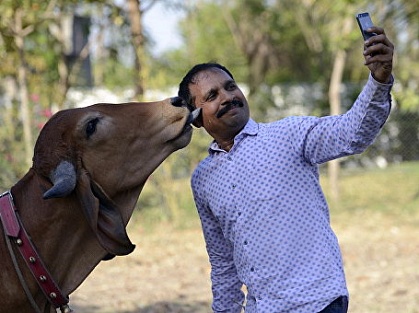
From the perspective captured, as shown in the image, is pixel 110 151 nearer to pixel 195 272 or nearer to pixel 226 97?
pixel 226 97

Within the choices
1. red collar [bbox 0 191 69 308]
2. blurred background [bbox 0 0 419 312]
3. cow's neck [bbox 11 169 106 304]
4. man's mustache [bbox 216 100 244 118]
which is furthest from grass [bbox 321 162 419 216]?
red collar [bbox 0 191 69 308]

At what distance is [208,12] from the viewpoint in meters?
36.0

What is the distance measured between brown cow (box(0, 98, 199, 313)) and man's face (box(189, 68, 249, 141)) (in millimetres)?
272

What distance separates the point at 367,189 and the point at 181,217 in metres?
5.45

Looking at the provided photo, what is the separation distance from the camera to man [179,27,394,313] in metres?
3.41

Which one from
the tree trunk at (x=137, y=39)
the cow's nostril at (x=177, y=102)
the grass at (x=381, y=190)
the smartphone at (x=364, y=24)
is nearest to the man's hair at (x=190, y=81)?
the cow's nostril at (x=177, y=102)

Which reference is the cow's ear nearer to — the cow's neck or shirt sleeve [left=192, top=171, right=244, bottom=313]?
the cow's neck

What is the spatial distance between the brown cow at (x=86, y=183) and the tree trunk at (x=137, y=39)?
9.36m

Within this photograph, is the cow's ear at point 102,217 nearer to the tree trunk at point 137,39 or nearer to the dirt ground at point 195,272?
the dirt ground at point 195,272

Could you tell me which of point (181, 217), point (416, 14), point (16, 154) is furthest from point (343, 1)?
point (16, 154)

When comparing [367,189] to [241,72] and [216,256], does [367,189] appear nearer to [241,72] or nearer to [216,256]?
[241,72]

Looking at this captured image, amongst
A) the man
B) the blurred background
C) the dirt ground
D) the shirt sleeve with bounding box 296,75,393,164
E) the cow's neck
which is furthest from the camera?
the blurred background

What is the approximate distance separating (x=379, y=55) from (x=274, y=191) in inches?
31.0

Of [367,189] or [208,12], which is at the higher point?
[208,12]
